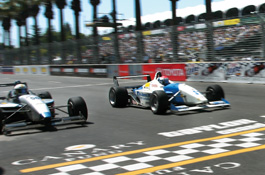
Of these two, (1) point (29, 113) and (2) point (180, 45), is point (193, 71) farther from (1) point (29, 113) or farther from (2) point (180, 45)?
(1) point (29, 113)

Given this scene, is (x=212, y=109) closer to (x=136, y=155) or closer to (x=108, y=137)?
(x=108, y=137)

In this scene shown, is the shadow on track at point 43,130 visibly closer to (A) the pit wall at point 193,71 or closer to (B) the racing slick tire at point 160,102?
(B) the racing slick tire at point 160,102

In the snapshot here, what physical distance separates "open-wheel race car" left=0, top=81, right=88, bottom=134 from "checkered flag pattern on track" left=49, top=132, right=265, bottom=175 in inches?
124

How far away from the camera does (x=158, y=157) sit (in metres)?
6.00

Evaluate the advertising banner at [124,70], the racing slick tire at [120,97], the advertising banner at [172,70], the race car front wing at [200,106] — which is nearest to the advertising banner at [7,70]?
the advertising banner at [124,70]

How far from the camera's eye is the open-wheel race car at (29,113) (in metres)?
8.67

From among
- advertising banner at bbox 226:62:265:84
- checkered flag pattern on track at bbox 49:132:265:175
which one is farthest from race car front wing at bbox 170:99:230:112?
advertising banner at bbox 226:62:265:84

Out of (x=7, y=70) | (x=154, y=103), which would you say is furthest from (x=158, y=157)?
(x=7, y=70)

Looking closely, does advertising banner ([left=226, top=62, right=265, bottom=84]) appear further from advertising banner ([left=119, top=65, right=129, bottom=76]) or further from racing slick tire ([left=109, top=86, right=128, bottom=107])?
advertising banner ([left=119, top=65, right=129, bottom=76])

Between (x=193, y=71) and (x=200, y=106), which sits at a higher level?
(x=193, y=71)

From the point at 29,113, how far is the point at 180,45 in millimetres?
14971

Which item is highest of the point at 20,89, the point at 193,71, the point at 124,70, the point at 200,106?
the point at 124,70

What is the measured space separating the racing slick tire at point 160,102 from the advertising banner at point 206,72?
9840 millimetres

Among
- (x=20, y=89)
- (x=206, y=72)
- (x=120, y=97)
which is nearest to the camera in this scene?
(x=20, y=89)
